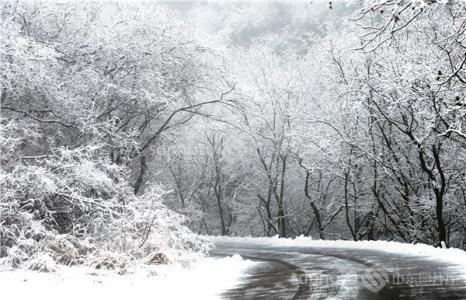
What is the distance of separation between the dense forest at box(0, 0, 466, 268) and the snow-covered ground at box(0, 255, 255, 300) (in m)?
0.93

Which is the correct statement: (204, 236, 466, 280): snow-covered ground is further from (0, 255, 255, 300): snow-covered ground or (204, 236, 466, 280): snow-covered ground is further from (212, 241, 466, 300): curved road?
(0, 255, 255, 300): snow-covered ground

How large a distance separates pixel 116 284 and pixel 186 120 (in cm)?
1490

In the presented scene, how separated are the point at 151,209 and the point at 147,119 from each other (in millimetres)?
8445

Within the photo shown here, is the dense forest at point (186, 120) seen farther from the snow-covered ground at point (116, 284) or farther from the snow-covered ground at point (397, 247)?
the snow-covered ground at point (397, 247)

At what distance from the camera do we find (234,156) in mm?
53438

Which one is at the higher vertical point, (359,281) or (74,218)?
(74,218)

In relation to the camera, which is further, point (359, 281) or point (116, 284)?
point (116, 284)

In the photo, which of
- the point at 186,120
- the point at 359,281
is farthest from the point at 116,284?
the point at 186,120

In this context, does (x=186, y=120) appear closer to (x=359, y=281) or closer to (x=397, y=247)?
(x=397, y=247)

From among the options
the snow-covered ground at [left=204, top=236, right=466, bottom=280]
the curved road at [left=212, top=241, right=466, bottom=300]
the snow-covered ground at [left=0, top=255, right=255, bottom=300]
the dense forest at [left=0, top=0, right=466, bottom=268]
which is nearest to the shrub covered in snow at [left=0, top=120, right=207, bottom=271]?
the dense forest at [left=0, top=0, right=466, bottom=268]

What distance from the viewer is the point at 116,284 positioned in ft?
45.1

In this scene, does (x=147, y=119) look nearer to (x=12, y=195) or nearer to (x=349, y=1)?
(x=12, y=195)

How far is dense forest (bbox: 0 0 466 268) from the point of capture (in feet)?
57.2

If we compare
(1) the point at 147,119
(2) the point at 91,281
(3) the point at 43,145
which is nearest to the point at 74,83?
(3) the point at 43,145
